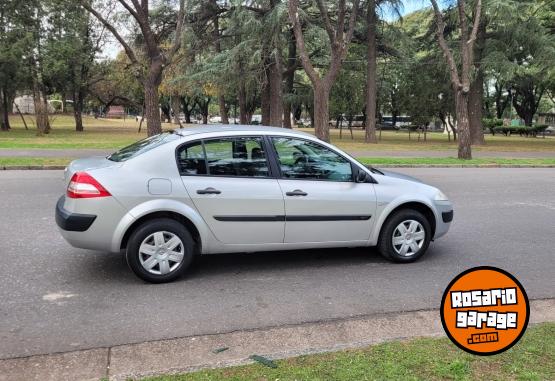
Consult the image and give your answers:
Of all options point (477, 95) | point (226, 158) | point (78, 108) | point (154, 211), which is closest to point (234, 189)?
point (226, 158)

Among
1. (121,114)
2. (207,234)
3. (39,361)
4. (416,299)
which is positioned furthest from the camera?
(121,114)

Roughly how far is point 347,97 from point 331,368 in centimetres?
3363

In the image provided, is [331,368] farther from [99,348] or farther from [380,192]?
[380,192]

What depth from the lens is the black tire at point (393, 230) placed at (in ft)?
18.9

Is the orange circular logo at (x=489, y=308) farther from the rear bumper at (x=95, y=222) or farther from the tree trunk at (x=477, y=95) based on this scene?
the tree trunk at (x=477, y=95)

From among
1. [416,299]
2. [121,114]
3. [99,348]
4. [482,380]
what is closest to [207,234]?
[99,348]

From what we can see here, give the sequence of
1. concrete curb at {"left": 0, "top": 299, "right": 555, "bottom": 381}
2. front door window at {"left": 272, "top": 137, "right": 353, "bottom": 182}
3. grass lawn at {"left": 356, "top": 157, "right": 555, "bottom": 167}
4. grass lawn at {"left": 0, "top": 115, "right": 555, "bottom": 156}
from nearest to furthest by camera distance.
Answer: concrete curb at {"left": 0, "top": 299, "right": 555, "bottom": 381}, front door window at {"left": 272, "top": 137, "right": 353, "bottom": 182}, grass lawn at {"left": 356, "top": 157, "right": 555, "bottom": 167}, grass lawn at {"left": 0, "top": 115, "right": 555, "bottom": 156}

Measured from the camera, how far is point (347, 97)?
117 feet

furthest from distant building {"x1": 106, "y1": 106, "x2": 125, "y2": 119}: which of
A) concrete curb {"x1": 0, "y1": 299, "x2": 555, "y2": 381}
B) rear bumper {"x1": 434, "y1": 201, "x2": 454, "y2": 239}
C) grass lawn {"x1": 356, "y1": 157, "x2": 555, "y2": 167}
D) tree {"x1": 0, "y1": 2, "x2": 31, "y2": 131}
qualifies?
concrete curb {"x1": 0, "y1": 299, "x2": 555, "y2": 381}

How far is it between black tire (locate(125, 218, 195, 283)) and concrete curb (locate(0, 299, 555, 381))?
4.19 feet

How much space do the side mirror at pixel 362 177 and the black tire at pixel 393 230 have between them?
529 millimetres

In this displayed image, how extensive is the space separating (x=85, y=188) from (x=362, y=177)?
284 cm

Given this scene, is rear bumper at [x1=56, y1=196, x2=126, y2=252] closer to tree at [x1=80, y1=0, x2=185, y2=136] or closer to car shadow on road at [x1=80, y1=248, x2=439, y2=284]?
car shadow on road at [x1=80, y1=248, x2=439, y2=284]

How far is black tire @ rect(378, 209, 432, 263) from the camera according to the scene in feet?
18.9
